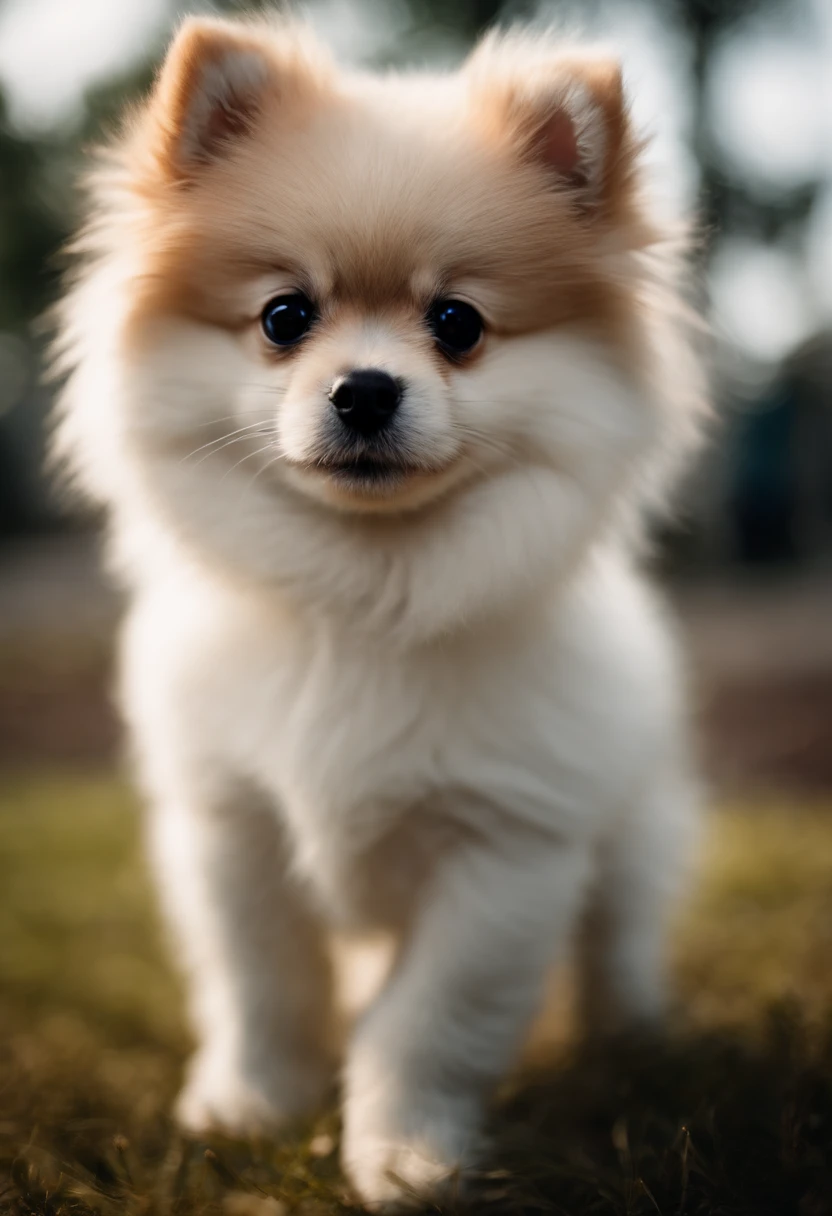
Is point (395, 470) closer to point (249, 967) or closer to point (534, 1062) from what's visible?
point (249, 967)

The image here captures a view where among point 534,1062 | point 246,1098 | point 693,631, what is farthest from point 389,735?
point 693,631

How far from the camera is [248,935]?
2213 millimetres

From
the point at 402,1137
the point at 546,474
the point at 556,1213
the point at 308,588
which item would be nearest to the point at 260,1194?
the point at 402,1137

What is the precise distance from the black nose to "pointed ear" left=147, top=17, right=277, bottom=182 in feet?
1.97

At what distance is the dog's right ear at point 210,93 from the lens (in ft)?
6.34

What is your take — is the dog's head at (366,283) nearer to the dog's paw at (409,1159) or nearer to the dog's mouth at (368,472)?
the dog's mouth at (368,472)

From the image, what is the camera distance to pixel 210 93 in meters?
1.96

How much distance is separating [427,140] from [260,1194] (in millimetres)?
1888

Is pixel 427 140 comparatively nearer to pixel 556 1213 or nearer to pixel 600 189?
pixel 600 189

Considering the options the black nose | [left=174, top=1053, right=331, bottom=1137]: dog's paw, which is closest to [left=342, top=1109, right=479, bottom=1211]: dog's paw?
[left=174, top=1053, right=331, bottom=1137]: dog's paw

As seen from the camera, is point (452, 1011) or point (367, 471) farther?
point (452, 1011)

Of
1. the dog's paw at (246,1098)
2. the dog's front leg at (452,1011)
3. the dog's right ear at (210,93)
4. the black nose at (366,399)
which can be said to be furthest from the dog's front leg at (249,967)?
the dog's right ear at (210,93)

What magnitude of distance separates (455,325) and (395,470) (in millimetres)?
302

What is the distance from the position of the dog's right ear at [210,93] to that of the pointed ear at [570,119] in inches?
16.0
